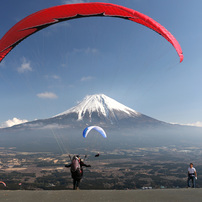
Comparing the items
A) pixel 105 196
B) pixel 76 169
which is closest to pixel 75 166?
pixel 76 169

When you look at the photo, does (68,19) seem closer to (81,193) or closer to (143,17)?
(143,17)

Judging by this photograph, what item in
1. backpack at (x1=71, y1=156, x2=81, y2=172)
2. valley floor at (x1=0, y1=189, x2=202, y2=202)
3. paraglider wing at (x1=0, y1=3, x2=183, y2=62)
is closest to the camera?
valley floor at (x1=0, y1=189, x2=202, y2=202)

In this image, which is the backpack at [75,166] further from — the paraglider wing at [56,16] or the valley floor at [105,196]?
the paraglider wing at [56,16]

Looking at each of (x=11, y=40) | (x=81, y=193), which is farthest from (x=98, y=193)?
(x=11, y=40)

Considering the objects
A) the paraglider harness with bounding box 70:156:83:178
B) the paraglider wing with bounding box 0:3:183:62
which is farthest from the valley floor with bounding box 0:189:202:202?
the paraglider wing with bounding box 0:3:183:62

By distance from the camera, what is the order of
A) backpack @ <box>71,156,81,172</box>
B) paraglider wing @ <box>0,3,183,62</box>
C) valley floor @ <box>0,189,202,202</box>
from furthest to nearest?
backpack @ <box>71,156,81,172</box>, paraglider wing @ <box>0,3,183,62</box>, valley floor @ <box>0,189,202,202</box>

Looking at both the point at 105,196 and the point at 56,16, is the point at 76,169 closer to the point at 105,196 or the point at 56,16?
the point at 105,196

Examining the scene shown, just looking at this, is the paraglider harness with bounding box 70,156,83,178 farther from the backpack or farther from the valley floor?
the valley floor

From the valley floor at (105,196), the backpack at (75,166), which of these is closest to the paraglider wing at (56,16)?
the backpack at (75,166)
